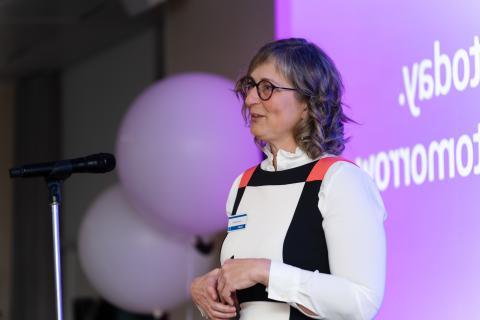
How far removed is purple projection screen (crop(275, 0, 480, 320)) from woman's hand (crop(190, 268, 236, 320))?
2.78 feet

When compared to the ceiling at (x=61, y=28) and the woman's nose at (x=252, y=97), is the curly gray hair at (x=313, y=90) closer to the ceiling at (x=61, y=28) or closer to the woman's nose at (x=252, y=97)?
the woman's nose at (x=252, y=97)

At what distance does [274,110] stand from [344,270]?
0.35m

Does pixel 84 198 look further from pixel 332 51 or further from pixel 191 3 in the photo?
pixel 332 51

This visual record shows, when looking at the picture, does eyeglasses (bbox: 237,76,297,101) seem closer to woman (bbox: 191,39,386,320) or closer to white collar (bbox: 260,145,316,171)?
woman (bbox: 191,39,386,320)

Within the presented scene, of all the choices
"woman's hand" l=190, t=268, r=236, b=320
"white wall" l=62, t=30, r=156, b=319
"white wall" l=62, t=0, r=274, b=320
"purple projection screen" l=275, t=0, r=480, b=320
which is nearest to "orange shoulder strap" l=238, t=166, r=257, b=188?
"woman's hand" l=190, t=268, r=236, b=320

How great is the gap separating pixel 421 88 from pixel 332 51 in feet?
1.86

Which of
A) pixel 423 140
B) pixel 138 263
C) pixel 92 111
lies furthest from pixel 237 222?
pixel 92 111

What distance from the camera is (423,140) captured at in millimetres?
2576

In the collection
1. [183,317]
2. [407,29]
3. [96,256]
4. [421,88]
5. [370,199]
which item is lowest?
[183,317]

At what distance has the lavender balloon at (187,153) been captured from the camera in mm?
3432

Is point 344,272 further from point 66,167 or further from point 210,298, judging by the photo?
point 66,167

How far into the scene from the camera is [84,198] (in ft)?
23.9

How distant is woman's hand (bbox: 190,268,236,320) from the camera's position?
5.71ft

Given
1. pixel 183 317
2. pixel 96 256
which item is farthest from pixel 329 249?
pixel 183 317
